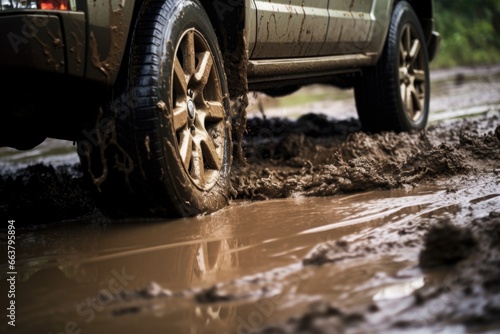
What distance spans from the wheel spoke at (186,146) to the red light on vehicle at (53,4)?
0.78m

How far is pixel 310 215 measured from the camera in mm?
3055

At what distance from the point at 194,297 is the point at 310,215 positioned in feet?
3.51

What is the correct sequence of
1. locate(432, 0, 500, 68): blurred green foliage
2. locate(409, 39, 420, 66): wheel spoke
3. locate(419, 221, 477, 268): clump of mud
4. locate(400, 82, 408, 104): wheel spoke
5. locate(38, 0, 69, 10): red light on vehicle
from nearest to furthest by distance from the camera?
locate(419, 221, 477, 268): clump of mud
locate(38, 0, 69, 10): red light on vehicle
locate(400, 82, 408, 104): wheel spoke
locate(409, 39, 420, 66): wheel spoke
locate(432, 0, 500, 68): blurred green foliage

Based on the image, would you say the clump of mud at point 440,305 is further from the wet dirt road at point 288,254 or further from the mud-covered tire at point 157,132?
the mud-covered tire at point 157,132

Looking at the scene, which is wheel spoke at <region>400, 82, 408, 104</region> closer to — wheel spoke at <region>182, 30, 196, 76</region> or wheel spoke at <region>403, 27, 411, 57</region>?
wheel spoke at <region>403, 27, 411, 57</region>

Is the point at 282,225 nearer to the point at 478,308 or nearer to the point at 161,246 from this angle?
the point at 161,246

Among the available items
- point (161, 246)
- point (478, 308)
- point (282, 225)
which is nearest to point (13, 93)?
point (161, 246)

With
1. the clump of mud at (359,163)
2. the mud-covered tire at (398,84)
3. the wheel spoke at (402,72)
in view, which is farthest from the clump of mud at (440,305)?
the wheel spoke at (402,72)

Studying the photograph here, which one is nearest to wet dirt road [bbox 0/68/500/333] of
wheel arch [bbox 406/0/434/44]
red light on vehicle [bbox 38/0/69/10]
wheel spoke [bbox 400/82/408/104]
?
red light on vehicle [bbox 38/0/69/10]

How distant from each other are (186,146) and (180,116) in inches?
5.2

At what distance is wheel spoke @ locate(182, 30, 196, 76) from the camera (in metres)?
3.30

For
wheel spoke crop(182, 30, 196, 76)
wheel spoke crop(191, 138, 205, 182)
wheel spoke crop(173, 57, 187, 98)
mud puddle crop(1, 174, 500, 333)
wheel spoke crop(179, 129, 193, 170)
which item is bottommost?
mud puddle crop(1, 174, 500, 333)

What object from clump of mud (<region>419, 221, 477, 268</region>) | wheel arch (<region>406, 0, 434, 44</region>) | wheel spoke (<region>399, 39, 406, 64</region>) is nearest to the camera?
clump of mud (<region>419, 221, 477, 268</region>)

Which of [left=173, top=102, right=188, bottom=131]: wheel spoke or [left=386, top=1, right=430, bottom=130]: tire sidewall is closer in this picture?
A: [left=173, top=102, right=188, bottom=131]: wheel spoke
